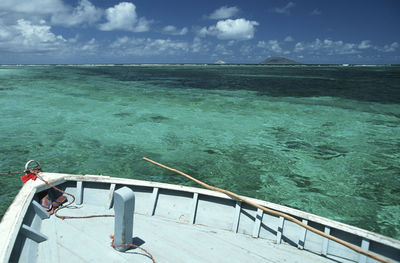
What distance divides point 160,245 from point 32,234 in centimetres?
253

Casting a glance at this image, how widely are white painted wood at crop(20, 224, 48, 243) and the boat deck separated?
0.13 metres

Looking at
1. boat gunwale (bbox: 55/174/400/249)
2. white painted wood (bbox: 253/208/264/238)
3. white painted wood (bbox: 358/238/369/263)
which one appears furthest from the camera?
white painted wood (bbox: 253/208/264/238)

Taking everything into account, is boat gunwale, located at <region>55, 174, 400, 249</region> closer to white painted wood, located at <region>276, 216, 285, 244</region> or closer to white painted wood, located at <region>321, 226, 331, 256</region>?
white painted wood, located at <region>321, 226, 331, 256</region>

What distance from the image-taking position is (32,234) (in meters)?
4.96

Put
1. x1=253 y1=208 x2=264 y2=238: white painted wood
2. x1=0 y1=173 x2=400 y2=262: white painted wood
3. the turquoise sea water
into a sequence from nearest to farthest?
x1=0 y1=173 x2=400 y2=262: white painted wood
x1=253 y1=208 x2=264 y2=238: white painted wood
the turquoise sea water

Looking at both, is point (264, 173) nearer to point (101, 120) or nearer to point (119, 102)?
point (101, 120)

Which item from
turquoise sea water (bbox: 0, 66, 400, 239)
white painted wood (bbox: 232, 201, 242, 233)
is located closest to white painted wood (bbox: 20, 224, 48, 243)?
white painted wood (bbox: 232, 201, 242, 233)

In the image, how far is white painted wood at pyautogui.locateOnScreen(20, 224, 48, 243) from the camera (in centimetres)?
486

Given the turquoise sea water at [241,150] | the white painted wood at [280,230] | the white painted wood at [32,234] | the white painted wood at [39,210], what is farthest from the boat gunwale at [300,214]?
the turquoise sea water at [241,150]

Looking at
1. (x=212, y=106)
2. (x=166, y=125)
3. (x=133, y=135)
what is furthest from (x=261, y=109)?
(x=133, y=135)

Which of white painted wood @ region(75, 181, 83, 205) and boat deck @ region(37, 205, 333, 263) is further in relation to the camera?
white painted wood @ region(75, 181, 83, 205)

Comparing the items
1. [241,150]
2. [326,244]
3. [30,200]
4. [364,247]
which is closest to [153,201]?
[30,200]

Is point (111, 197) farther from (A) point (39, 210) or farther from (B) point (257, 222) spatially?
(B) point (257, 222)

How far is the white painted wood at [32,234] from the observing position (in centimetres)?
486
